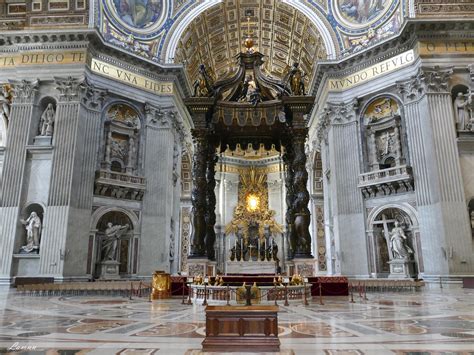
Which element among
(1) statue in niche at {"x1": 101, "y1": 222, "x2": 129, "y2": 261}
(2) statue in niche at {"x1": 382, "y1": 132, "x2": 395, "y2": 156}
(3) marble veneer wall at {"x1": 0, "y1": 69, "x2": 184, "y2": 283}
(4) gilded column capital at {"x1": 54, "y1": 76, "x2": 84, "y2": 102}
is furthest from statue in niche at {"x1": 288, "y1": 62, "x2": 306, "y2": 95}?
(1) statue in niche at {"x1": 101, "y1": 222, "x2": 129, "y2": 261}

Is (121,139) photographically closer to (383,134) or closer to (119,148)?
(119,148)

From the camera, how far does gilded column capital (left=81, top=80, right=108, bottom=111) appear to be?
1452 centimetres

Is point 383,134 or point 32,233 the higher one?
point 383,134

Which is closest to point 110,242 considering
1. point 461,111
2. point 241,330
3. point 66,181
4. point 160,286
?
point 66,181

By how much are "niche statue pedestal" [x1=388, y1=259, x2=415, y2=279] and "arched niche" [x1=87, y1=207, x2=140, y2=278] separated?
387 inches

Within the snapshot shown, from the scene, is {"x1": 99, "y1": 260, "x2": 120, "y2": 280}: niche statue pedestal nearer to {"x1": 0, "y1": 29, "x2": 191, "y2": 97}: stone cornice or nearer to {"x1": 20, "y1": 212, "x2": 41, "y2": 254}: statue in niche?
{"x1": 20, "y1": 212, "x2": 41, "y2": 254}: statue in niche

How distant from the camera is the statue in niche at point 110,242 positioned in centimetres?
1462

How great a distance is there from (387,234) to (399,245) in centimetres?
72

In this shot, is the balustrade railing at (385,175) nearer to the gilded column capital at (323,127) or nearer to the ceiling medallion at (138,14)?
the gilded column capital at (323,127)

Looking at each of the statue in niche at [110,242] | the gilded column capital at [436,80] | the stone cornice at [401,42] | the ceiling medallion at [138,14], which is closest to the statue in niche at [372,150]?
the gilded column capital at [436,80]

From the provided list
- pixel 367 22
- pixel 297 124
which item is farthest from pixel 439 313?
pixel 367 22

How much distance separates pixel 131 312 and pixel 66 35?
12.4 m

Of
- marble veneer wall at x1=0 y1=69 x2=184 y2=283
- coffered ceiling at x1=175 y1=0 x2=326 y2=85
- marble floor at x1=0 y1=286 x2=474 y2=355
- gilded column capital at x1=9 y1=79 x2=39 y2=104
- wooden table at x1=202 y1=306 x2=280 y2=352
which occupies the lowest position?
marble floor at x1=0 y1=286 x2=474 y2=355

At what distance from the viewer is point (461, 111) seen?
13883mm
